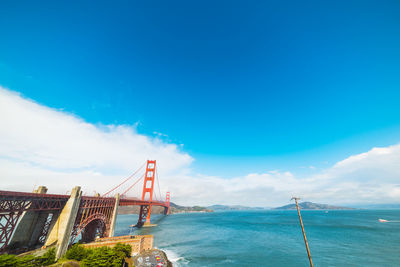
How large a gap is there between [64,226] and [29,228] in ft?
24.3

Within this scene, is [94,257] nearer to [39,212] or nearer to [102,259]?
[102,259]

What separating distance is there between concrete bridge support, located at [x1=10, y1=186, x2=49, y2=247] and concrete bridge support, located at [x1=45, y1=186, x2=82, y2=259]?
391 cm

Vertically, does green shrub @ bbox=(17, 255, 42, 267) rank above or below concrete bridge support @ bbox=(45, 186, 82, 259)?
below

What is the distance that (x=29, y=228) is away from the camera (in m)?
30.4

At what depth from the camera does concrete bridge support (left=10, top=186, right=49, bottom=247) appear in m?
29.0

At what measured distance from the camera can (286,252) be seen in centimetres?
4297

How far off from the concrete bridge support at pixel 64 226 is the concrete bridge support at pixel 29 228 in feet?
12.8

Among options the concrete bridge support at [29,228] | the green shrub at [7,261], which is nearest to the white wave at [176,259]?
the green shrub at [7,261]

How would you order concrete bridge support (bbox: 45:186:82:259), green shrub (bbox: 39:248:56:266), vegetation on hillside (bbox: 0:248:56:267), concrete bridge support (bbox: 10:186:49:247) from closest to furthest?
vegetation on hillside (bbox: 0:248:56:267) < green shrub (bbox: 39:248:56:266) < concrete bridge support (bbox: 45:186:82:259) < concrete bridge support (bbox: 10:186:49:247)

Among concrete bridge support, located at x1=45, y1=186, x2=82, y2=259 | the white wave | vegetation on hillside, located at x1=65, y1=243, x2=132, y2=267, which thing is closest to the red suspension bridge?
concrete bridge support, located at x1=45, y1=186, x2=82, y2=259

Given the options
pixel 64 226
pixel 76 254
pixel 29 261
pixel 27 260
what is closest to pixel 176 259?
pixel 76 254

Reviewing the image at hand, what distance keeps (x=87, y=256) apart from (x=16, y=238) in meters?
16.7

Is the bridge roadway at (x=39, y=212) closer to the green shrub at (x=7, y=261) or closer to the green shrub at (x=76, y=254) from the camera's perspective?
the green shrub at (x=7, y=261)

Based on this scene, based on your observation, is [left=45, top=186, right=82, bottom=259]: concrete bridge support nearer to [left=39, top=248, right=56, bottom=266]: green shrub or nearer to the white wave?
[left=39, top=248, right=56, bottom=266]: green shrub
